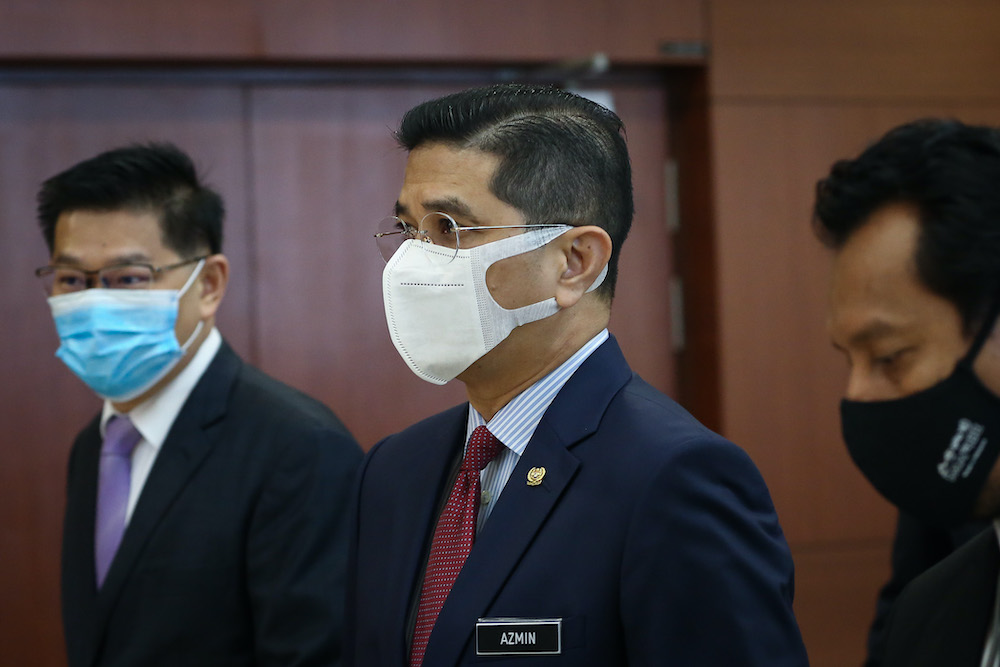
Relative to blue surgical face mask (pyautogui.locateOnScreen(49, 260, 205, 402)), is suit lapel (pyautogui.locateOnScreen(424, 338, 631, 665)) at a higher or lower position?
lower

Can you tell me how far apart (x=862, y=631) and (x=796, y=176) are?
1591mm

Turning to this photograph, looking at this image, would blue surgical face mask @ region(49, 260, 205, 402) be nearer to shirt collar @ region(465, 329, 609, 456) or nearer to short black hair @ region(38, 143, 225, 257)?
short black hair @ region(38, 143, 225, 257)

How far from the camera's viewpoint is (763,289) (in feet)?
11.6

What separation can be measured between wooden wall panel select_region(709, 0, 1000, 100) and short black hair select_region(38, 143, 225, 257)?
75.0 inches

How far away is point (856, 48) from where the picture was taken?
358 centimetres

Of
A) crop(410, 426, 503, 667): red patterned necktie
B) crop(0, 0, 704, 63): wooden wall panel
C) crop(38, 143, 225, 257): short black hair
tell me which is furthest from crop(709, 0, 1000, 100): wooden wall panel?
crop(410, 426, 503, 667): red patterned necktie

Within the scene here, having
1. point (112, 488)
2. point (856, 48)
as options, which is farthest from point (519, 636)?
point (856, 48)

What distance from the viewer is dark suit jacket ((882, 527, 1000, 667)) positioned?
1.21 m

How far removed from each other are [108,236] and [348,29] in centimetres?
136

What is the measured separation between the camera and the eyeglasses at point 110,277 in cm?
223

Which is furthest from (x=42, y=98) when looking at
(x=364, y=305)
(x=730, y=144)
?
(x=730, y=144)

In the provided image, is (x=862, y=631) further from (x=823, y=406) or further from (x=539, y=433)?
(x=539, y=433)

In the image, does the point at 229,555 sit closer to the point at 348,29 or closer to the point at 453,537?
the point at 453,537

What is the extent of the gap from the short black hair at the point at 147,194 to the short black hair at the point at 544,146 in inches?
36.4
